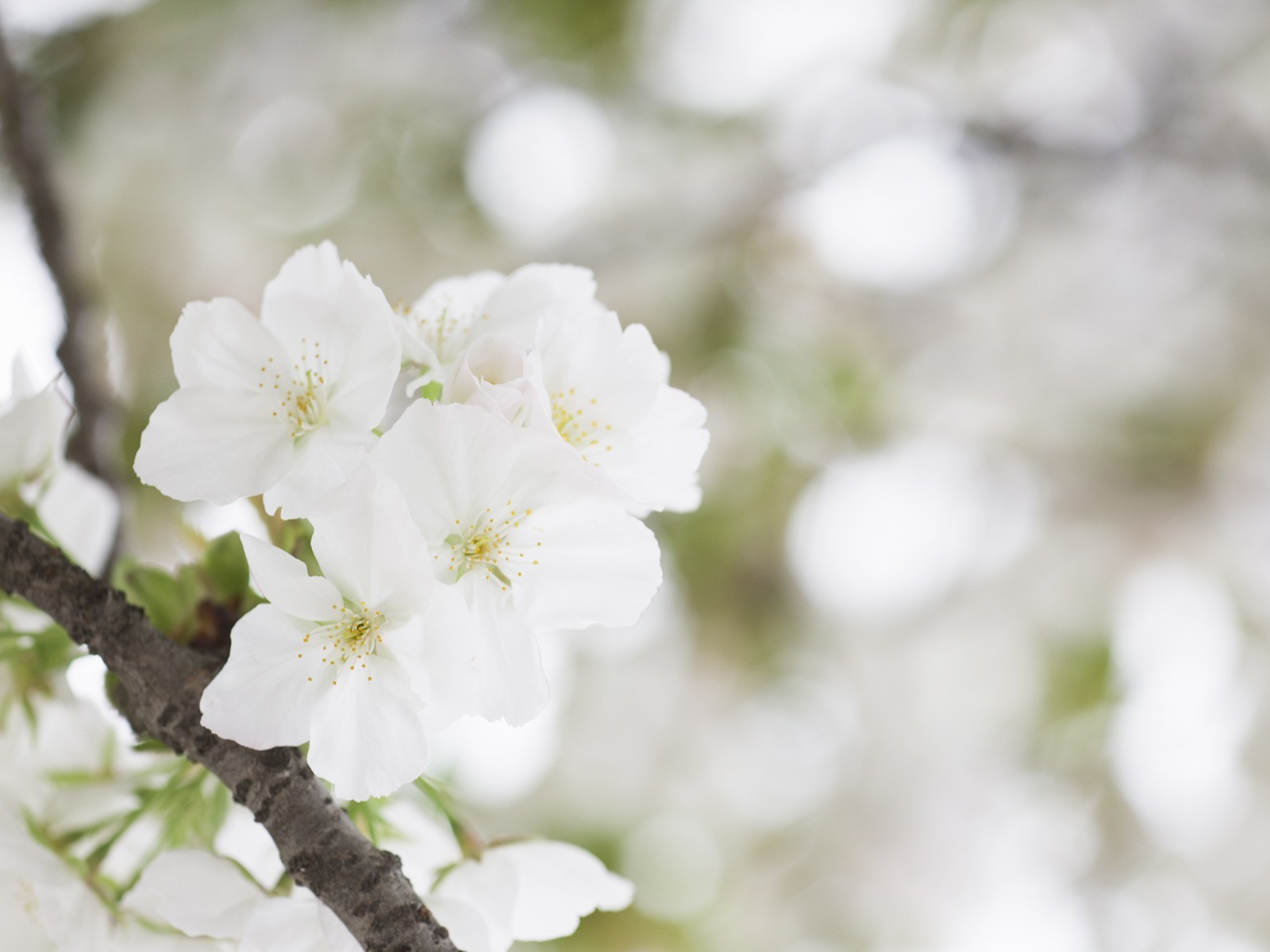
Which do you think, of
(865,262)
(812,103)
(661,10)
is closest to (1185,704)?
(865,262)

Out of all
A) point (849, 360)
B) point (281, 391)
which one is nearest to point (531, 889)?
point (281, 391)

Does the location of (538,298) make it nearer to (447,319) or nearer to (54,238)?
(447,319)

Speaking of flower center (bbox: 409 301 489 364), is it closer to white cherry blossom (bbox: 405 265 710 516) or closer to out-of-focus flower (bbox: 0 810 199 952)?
white cherry blossom (bbox: 405 265 710 516)

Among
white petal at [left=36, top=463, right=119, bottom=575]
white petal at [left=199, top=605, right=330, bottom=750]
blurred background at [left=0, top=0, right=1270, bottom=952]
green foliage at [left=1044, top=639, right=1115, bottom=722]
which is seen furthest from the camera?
green foliage at [left=1044, top=639, right=1115, bottom=722]

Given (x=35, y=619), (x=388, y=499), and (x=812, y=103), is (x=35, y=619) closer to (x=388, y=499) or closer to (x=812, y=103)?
(x=388, y=499)

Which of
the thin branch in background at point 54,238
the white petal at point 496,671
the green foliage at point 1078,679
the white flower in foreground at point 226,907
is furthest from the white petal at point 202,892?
the green foliage at point 1078,679

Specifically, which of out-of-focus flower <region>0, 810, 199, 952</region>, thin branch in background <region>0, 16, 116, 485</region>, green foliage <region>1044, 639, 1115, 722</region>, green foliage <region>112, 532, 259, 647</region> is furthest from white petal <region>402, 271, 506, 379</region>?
green foliage <region>1044, 639, 1115, 722</region>
